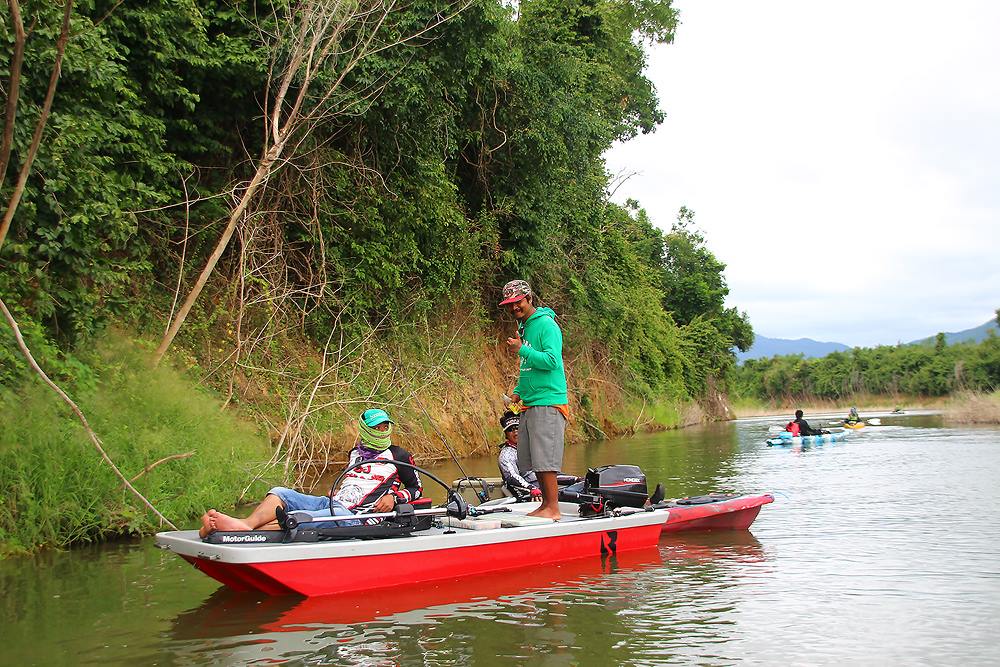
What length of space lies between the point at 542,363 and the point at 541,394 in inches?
11.8

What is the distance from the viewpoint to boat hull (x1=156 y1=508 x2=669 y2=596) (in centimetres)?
611

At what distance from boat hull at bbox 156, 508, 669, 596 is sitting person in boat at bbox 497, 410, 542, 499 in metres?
1.16

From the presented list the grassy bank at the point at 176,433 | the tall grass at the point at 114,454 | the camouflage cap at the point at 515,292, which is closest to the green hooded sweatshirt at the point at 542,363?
the camouflage cap at the point at 515,292

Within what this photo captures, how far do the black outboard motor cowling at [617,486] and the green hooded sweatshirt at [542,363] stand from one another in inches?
46.3

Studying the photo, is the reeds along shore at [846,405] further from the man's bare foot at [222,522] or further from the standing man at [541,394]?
the man's bare foot at [222,522]

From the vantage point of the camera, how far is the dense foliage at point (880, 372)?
45.0 m

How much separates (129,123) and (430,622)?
871 cm

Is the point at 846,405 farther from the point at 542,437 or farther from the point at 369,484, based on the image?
the point at 369,484

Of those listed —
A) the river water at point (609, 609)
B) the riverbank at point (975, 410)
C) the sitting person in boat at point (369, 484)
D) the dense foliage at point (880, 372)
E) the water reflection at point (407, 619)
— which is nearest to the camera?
the river water at point (609, 609)

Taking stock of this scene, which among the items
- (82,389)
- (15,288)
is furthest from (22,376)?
(15,288)

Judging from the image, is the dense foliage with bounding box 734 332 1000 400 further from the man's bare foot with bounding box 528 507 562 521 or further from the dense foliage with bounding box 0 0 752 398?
the man's bare foot with bounding box 528 507 562 521

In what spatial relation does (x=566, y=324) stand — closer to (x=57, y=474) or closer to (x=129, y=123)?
(x=129, y=123)

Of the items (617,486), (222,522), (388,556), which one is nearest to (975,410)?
(617,486)

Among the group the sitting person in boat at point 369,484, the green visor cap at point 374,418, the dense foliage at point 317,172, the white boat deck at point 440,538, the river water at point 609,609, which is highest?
the dense foliage at point 317,172
